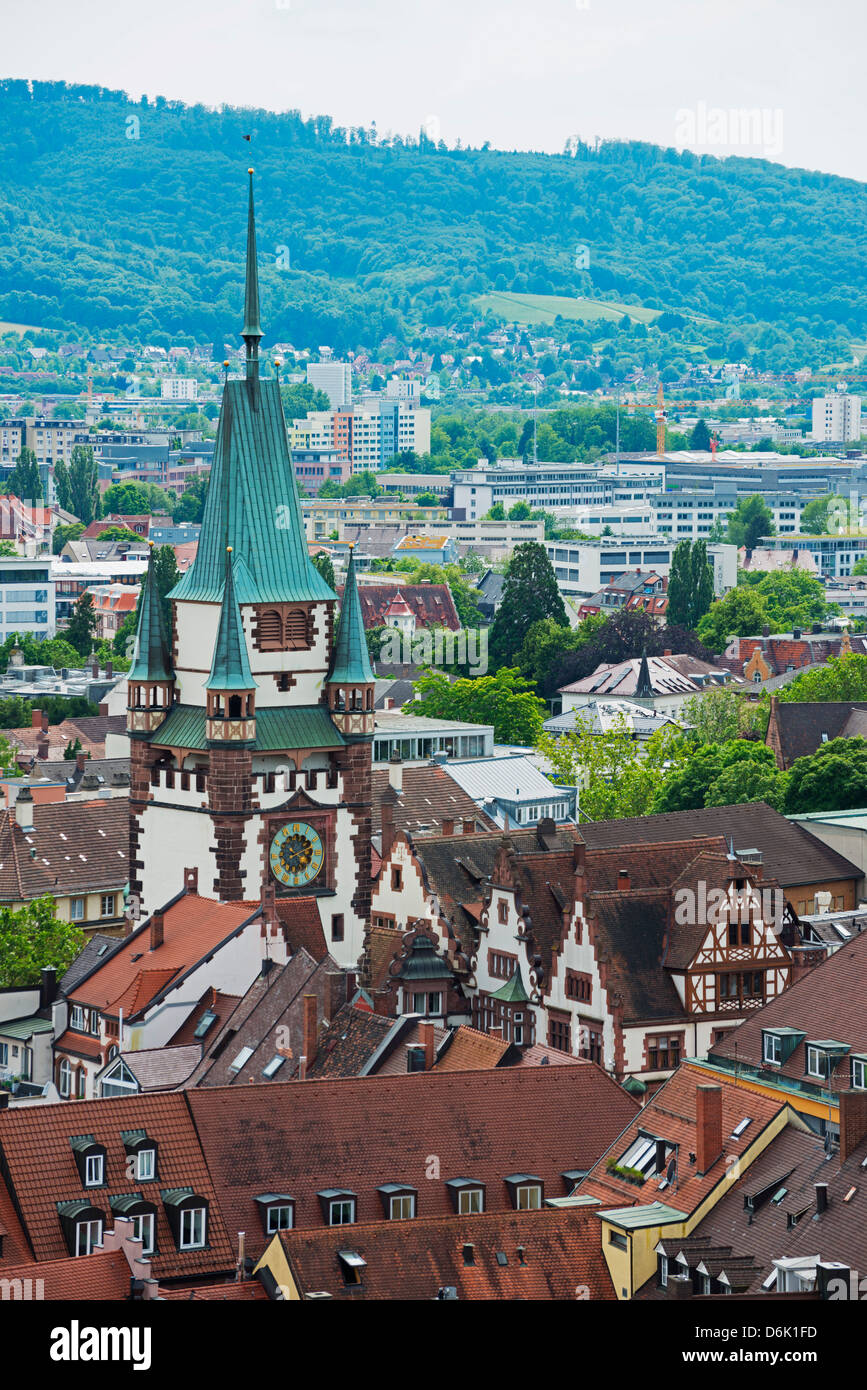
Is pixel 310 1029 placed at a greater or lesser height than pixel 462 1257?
greater

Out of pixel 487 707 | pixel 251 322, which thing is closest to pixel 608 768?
pixel 487 707

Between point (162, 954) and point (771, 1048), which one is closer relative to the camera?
point (771, 1048)

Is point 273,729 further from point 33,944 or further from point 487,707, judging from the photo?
point 487,707

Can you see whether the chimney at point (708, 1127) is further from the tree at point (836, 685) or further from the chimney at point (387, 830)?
the tree at point (836, 685)
